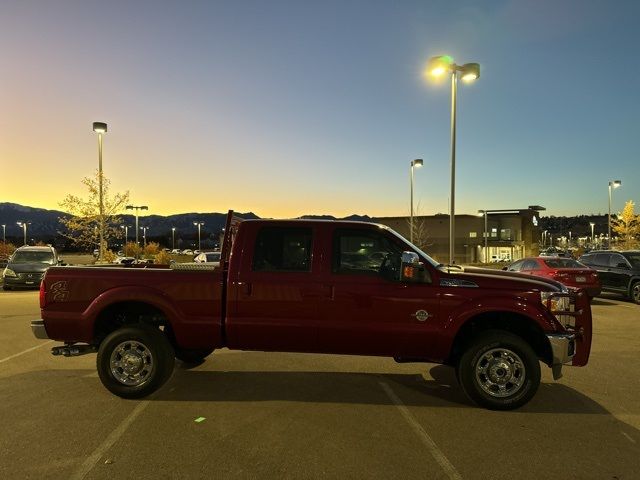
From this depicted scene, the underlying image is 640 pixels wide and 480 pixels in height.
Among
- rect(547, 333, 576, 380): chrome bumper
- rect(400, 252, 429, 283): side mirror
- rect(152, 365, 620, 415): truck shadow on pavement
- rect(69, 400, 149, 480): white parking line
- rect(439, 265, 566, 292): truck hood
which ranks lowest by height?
rect(152, 365, 620, 415): truck shadow on pavement

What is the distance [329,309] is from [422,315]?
39.6 inches

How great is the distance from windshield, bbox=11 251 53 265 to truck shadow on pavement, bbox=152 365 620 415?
53.8 feet

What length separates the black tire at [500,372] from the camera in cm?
519

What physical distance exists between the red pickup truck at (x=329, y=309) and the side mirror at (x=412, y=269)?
15 millimetres

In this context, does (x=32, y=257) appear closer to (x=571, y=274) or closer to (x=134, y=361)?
(x=134, y=361)

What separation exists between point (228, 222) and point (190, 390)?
2052 mm

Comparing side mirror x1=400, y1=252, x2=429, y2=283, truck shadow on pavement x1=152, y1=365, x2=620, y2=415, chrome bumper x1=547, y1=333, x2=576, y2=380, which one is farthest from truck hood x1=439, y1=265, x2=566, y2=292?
truck shadow on pavement x1=152, y1=365, x2=620, y2=415

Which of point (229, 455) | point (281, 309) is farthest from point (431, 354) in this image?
point (229, 455)

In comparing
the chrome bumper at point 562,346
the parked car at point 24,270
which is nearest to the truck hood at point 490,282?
the chrome bumper at point 562,346

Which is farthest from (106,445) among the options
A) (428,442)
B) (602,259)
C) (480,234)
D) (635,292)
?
(480,234)

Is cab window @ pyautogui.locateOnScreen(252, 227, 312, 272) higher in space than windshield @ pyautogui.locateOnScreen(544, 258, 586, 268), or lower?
higher

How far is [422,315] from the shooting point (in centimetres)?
530

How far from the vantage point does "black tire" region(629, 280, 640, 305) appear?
50.4ft

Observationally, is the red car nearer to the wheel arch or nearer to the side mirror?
the wheel arch
